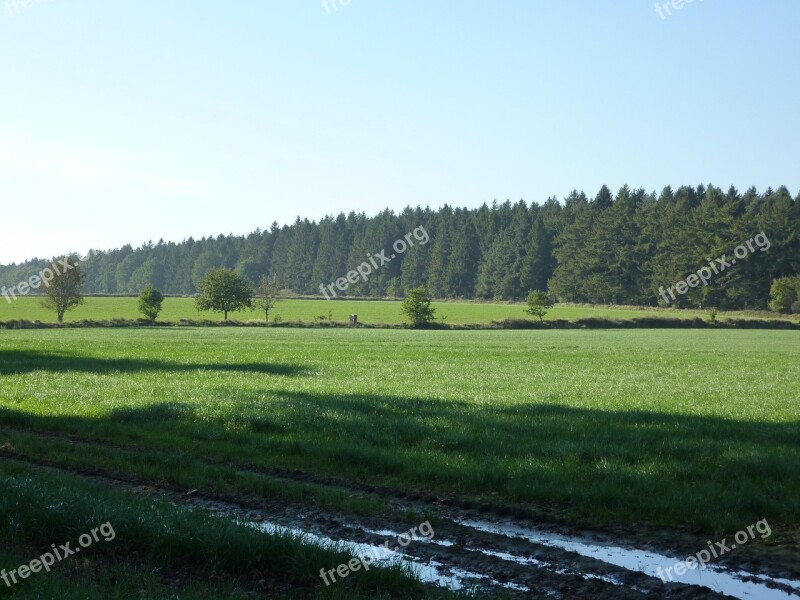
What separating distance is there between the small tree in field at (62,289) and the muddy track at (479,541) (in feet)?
301

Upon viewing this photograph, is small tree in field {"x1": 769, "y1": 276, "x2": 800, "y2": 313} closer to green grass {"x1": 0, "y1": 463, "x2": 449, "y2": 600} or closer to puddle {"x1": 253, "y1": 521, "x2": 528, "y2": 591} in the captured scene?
puddle {"x1": 253, "y1": 521, "x2": 528, "y2": 591}

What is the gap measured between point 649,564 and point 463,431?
6904 mm

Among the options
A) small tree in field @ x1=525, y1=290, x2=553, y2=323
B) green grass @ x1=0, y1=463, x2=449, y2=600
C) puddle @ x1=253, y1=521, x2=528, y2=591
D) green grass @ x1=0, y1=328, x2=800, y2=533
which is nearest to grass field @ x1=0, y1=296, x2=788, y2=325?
small tree in field @ x1=525, y1=290, x2=553, y2=323

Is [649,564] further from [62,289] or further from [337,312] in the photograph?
[337,312]

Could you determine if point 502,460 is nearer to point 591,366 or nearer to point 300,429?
point 300,429

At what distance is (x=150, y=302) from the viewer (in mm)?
93125

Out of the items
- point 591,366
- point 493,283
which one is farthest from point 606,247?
point 591,366

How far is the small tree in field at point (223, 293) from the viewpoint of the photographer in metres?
104

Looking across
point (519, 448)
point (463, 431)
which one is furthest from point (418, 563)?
point (463, 431)

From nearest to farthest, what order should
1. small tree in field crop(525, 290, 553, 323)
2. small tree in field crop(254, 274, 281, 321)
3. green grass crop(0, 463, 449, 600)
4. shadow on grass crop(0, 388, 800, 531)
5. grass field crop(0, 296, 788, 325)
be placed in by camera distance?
green grass crop(0, 463, 449, 600) < shadow on grass crop(0, 388, 800, 531) < small tree in field crop(525, 290, 553, 323) < grass field crop(0, 296, 788, 325) < small tree in field crop(254, 274, 281, 321)

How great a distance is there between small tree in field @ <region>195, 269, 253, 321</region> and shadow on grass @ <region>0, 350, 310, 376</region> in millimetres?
69960

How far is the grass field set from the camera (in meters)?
102

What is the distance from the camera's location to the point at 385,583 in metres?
6.68

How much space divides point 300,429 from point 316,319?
80571 millimetres
